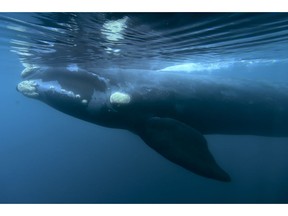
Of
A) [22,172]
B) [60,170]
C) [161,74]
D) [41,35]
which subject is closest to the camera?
[161,74]

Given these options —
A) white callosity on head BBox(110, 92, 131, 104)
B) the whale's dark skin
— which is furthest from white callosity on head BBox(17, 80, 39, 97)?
white callosity on head BBox(110, 92, 131, 104)

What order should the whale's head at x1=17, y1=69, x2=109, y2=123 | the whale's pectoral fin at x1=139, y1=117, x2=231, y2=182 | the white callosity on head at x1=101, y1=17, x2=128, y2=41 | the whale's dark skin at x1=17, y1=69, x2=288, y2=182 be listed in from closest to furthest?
the whale's pectoral fin at x1=139, y1=117, x2=231, y2=182 → the whale's dark skin at x1=17, y1=69, x2=288, y2=182 → the white callosity on head at x1=101, y1=17, x2=128, y2=41 → the whale's head at x1=17, y1=69, x2=109, y2=123

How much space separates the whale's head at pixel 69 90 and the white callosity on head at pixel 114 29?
1537 millimetres

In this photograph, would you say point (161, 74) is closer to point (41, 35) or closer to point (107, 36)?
point (107, 36)

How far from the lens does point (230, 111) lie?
32.9ft

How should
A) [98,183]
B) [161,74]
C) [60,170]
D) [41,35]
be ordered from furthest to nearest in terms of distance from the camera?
[60,170]
[98,183]
[41,35]
[161,74]

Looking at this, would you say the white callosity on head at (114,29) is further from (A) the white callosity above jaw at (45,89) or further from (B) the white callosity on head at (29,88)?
(B) the white callosity on head at (29,88)

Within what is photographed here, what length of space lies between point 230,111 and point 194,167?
2.98 metres

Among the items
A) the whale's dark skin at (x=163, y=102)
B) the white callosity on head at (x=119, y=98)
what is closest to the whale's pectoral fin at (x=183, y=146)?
the whale's dark skin at (x=163, y=102)

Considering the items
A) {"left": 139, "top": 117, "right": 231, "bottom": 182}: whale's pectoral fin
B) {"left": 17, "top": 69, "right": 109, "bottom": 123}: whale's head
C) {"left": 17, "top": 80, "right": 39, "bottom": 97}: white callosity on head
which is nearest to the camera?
{"left": 139, "top": 117, "right": 231, "bottom": 182}: whale's pectoral fin

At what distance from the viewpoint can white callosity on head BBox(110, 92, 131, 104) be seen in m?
9.09

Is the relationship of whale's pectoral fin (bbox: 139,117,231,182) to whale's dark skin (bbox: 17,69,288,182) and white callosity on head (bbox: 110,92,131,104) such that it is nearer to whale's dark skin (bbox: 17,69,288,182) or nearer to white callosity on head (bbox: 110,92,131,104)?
whale's dark skin (bbox: 17,69,288,182)

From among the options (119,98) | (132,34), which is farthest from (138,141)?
(119,98)
